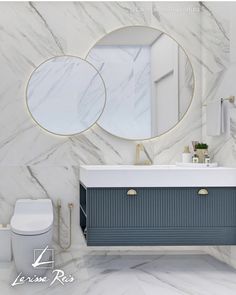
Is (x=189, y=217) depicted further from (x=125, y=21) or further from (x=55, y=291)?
(x=125, y=21)

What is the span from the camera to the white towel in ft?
12.6

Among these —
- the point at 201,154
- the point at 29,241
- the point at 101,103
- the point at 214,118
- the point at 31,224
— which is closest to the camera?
the point at 29,241

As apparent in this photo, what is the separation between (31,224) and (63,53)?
169cm

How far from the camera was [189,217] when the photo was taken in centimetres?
351

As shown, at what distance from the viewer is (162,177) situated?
11.5ft

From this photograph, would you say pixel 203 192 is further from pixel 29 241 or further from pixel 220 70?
pixel 29 241

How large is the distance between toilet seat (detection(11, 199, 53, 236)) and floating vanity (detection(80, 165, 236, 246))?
357mm

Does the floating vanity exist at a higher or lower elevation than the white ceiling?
lower

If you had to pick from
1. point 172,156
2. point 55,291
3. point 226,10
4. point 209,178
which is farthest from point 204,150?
point 55,291

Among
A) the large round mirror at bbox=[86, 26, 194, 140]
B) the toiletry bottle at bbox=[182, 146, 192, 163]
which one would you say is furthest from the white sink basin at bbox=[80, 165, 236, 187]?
the large round mirror at bbox=[86, 26, 194, 140]

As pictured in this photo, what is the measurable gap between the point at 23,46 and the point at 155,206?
6.49 ft

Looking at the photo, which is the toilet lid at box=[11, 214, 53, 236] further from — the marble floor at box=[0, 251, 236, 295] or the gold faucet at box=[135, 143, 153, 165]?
the gold faucet at box=[135, 143, 153, 165]

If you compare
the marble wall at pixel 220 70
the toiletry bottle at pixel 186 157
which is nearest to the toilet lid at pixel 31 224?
the toiletry bottle at pixel 186 157
